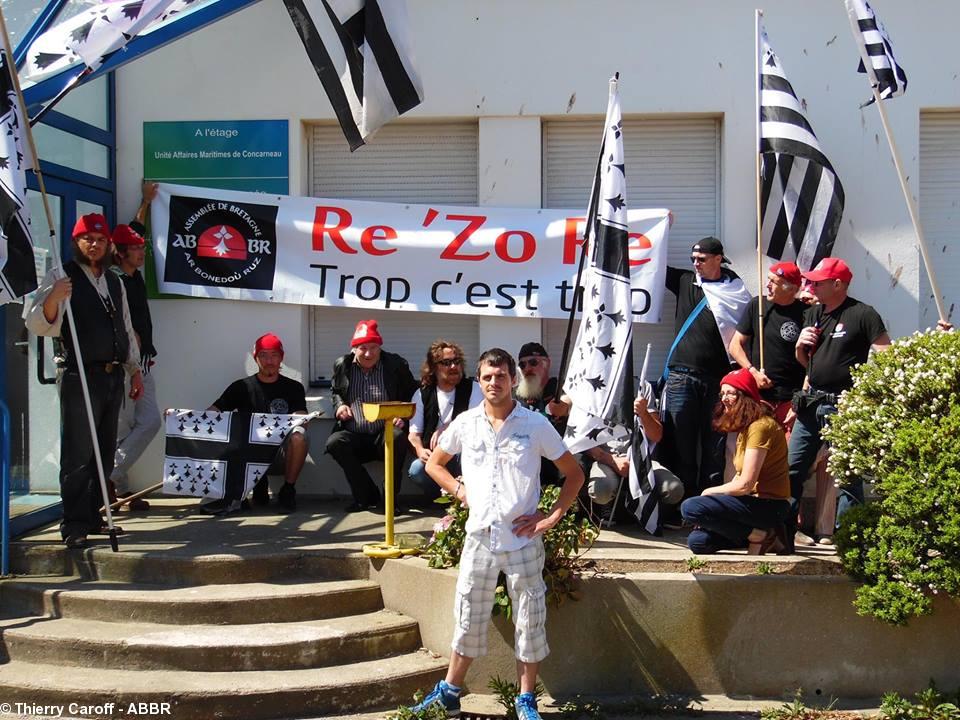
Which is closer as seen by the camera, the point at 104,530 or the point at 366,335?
the point at 104,530

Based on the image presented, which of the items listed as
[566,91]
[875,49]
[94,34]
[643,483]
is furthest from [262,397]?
[875,49]

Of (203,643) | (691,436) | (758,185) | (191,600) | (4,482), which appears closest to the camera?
(203,643)

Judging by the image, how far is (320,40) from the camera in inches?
264

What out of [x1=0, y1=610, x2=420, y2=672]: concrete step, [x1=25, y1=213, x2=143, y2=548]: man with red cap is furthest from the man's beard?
[x1=25, y1=213, x2=143, y2=548]: man with red cap

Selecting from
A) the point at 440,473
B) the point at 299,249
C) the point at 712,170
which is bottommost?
the point at 440,473

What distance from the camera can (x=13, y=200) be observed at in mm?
5730

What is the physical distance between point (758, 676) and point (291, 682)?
246 centimetres

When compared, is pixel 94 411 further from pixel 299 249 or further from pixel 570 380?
pixel 570 380

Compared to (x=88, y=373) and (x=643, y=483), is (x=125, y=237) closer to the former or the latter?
(x=88, y=373)

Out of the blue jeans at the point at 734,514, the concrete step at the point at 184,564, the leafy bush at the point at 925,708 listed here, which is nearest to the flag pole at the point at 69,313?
the concrete step at the point at 184,564

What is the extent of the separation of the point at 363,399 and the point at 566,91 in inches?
113

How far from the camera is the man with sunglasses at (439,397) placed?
7.51m

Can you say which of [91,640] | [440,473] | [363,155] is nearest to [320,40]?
[363,155]

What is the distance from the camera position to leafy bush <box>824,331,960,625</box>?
5.20m
